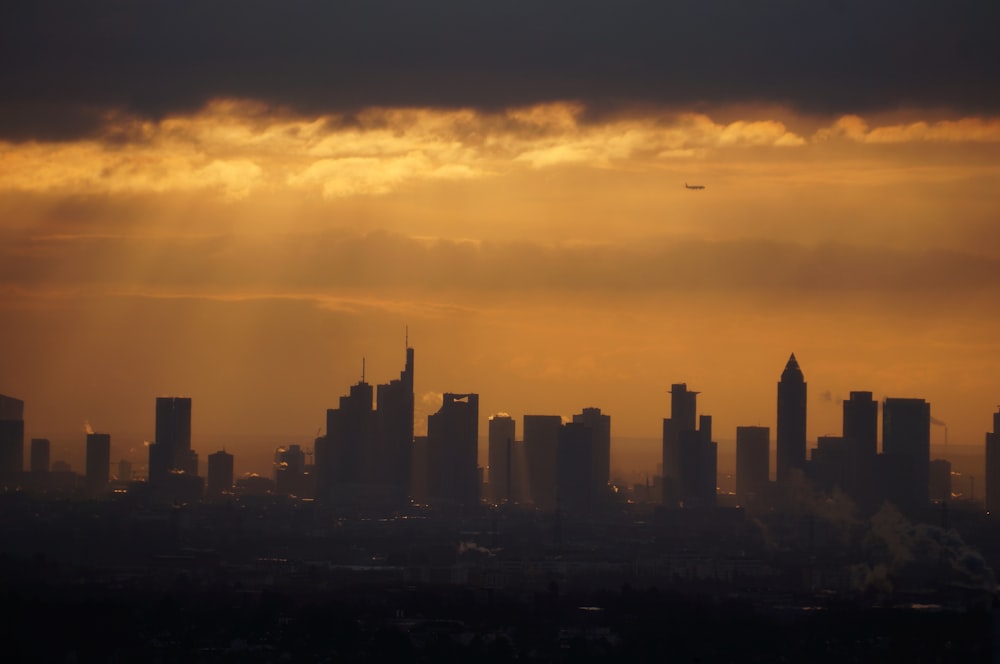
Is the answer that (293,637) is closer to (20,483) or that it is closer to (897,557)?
(897,557)

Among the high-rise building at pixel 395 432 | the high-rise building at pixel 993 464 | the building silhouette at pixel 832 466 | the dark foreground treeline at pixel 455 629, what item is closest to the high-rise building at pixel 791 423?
the building silhouette at pixel 832 466

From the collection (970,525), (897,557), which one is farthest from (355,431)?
(897,557)

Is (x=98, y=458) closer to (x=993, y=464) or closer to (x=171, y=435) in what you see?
(x=171, y=435)

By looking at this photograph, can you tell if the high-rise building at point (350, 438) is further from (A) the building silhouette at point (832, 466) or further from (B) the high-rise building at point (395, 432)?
(A) the building silhouette at point (832, 466)

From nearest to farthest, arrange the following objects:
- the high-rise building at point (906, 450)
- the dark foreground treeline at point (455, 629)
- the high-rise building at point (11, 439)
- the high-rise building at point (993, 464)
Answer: the dark foreground treeline at point (455, 629) → the high-rise building at point (11, 439) → the high-rise building at point (906, 450) → the high-rise building at point (993, 464)

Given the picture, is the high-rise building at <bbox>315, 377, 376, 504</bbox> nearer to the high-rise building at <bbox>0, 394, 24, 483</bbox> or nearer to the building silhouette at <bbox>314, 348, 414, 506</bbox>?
the building silhouette at <bbox>314, 348, 414, 506</bbox>

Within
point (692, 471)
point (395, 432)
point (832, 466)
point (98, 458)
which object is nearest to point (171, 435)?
point (98, 458)

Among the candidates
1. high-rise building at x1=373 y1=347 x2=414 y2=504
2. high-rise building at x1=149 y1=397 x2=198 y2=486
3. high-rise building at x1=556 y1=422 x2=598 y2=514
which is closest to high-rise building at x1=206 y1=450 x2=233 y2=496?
high-rise building at x1=149 y1=397 x2=198 y2=486
